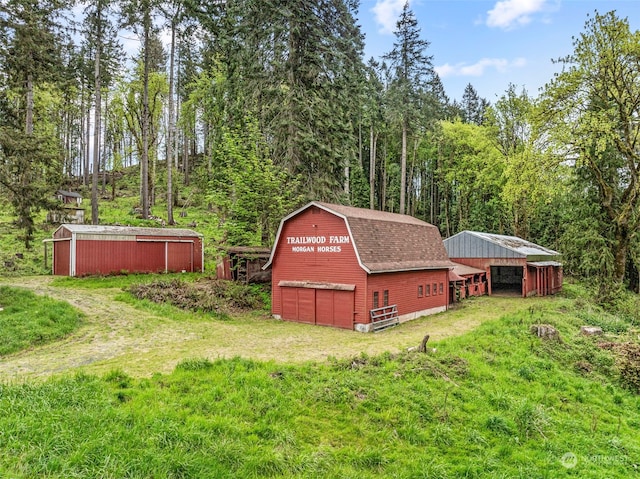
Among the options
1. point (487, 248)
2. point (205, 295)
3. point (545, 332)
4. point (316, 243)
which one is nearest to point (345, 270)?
point (316, 243)

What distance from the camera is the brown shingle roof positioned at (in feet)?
52.5

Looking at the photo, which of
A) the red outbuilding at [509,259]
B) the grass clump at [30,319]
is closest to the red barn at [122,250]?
the grass clump at [30,319]

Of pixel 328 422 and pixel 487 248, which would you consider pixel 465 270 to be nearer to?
pixel 487 248

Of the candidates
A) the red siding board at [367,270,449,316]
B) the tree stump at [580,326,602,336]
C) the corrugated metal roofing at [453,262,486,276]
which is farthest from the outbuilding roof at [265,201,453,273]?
the tree stump at [580,326,602,336]

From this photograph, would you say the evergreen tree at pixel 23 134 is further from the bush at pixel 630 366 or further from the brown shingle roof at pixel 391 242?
the bush at pixel 630 366

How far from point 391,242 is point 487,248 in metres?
12.6

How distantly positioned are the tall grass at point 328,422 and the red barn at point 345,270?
5318 mm

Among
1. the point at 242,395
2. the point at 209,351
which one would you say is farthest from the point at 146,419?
the point at 209,351

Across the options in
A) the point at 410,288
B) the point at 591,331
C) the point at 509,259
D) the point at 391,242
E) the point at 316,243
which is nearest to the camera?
the point at 591,331

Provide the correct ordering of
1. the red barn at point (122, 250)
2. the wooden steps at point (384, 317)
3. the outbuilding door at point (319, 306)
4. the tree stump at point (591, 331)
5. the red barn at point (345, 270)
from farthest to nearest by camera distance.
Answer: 1. the red barn at point (122, 250)
2. the outbuilding door at point (319, 306)
3. the red barn at point (345, 270)
4. the wooden steps at point (384, 317)
5. the tree stump at point (591, 331)

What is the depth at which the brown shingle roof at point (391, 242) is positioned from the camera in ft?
52.5

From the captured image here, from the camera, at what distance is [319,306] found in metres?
16.7

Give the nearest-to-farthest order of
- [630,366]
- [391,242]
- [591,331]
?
1. [630,366]
2. [591,331]
3. [391,242]

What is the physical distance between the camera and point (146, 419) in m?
6.09
